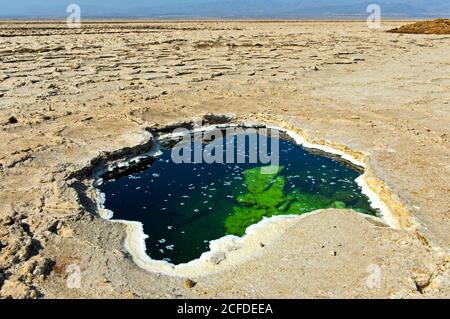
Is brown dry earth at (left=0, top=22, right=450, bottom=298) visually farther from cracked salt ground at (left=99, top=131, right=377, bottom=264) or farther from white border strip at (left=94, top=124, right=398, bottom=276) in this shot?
cracked salt ground at (left=99, top=131, right=377, bottom=264)

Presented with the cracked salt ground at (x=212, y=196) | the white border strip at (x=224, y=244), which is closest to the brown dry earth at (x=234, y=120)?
the white border strip at (x=224, y=244)

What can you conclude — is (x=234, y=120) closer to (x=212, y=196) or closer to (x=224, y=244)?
(x=212, y=196)

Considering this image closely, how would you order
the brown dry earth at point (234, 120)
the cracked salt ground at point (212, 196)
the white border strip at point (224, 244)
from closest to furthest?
the brown dry earth at point (234, 120)
the white border strip at point (224, 244)
the cracked salt ground at point (212, 196)

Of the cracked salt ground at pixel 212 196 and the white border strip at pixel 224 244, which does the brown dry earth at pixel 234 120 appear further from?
the cracked salt ground at pixel 212 196

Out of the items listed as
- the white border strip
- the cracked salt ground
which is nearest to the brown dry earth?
the white border strip

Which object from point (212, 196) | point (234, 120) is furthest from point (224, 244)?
point (234, 120)

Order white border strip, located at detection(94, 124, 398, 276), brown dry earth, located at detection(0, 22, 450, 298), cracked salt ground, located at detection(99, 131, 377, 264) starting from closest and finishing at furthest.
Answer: brown dry earth, located at detection(0, 22, 450, 298) → white border strip, located at detection(94, 124, 398, 276) → cracked salt ground, located at detection(99, 131, 377, 264)
